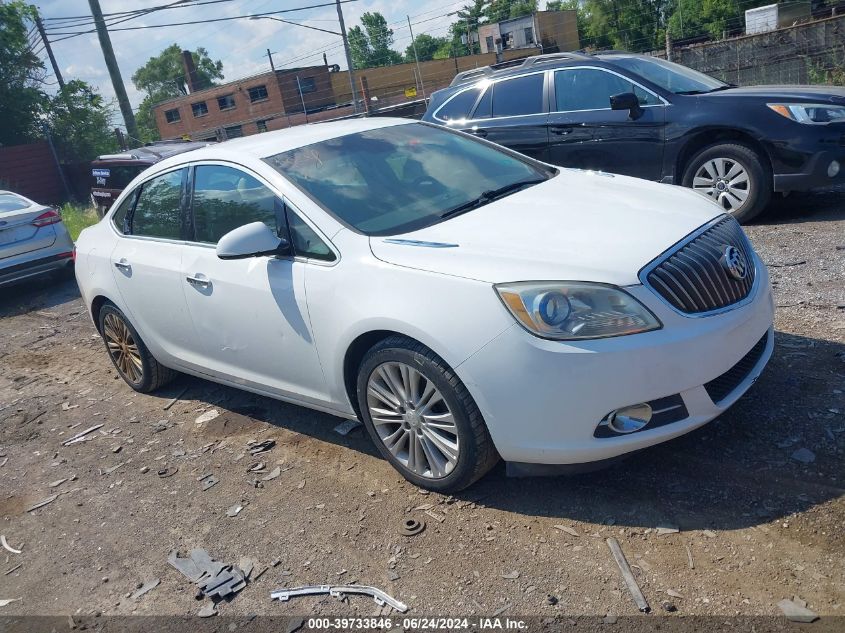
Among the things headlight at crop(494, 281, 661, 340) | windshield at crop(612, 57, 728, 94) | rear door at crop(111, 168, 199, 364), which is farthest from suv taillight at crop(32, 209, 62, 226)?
headlight at crop(494, 281, 661, 340)

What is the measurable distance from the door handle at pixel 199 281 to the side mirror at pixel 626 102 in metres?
4.67

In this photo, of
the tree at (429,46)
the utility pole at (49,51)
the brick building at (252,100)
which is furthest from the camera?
A: the tree at (429,46)

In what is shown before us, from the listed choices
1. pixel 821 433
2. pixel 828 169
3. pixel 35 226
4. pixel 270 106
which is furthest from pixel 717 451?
pixel 270 106

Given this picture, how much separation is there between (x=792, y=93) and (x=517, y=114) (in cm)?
277

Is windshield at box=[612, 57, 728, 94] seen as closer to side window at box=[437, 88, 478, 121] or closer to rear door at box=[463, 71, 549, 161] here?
Answer: rear door at box=[463, 71, 549, 161]

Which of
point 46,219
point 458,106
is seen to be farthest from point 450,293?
point 46,219

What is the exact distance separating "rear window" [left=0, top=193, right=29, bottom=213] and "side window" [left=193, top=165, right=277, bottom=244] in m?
6.75

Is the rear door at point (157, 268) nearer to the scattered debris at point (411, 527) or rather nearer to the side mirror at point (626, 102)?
the scattered debris at point (411, 527)

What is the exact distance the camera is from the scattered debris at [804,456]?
3.16 metres

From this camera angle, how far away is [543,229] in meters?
3.35

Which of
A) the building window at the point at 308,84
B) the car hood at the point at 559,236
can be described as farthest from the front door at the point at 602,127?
the building window at the point at 308,84

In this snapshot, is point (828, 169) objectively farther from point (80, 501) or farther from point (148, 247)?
point (80, 501)

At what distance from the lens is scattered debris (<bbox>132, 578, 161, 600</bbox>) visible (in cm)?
319

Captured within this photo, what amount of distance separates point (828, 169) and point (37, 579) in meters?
6.61
